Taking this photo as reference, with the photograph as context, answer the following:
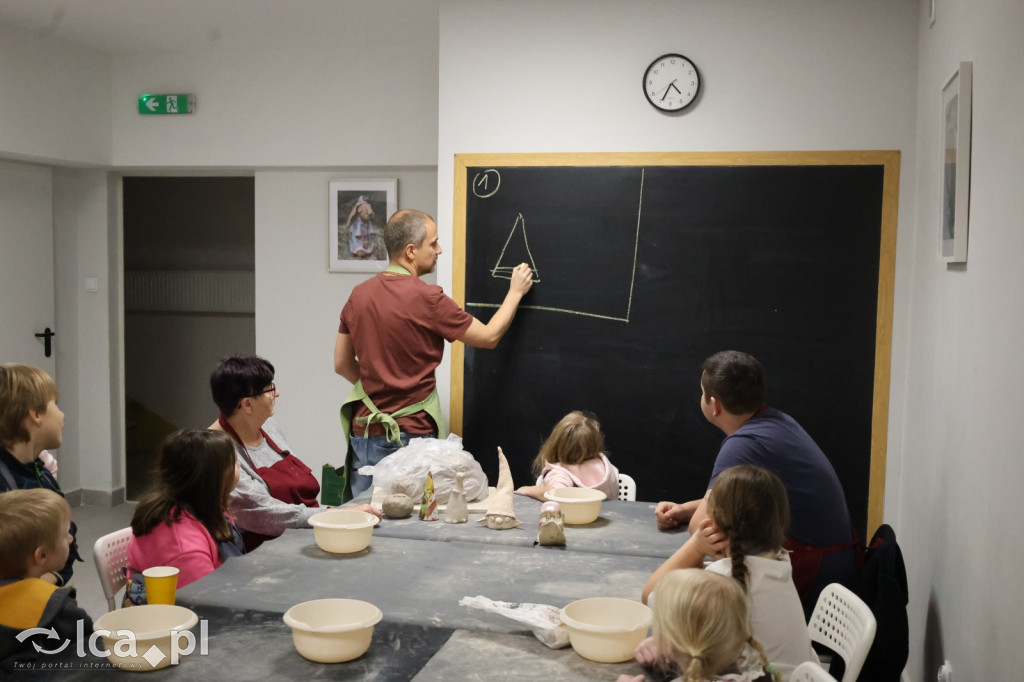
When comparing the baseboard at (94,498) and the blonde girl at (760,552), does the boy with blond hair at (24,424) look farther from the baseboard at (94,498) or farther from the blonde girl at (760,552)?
the baseboard at (94,498)

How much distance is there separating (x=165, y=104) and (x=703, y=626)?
465 cm

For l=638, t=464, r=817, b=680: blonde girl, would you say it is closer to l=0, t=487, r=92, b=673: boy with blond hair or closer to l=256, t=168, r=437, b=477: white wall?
l=0, t=487, r=92, b=673: boy with blond hair

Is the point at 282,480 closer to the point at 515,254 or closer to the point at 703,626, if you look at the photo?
the point at 515,254

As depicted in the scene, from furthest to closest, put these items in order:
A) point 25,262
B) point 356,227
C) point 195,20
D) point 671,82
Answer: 1. point 25,262
2. point 356,227
3. point 195,20
4. point 671,82

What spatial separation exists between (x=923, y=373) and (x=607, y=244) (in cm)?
130

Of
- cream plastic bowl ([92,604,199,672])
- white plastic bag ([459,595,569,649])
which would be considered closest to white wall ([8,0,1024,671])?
white plastic bag ([459,595,569,649])

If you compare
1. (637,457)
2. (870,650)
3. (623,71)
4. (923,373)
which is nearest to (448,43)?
(623,71)

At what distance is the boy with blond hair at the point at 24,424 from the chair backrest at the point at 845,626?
1.83 metres

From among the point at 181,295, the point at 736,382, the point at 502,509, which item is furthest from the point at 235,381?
the point at 181,295

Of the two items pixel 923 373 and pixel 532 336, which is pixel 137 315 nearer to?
pixel 532 336

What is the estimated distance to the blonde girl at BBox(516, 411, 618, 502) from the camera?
297 cm

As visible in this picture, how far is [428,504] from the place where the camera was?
2.77 m

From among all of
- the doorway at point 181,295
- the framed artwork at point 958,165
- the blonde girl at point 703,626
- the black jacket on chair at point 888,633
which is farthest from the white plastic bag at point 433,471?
the doorway at point 181,295

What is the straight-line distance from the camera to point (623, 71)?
3.73 m
